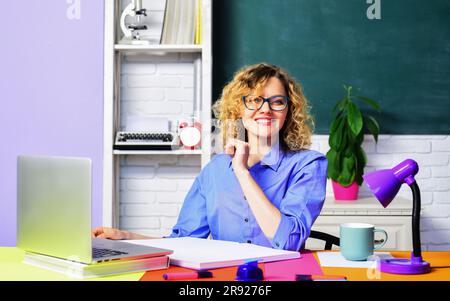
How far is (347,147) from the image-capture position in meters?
3.44

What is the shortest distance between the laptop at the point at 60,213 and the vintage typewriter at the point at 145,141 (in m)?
1.74

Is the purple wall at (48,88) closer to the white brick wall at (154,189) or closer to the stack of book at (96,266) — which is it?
the white brick wall at (154,189)

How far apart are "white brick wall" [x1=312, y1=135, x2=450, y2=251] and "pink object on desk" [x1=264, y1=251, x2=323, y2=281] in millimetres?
2000

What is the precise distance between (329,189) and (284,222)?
1.79 meters

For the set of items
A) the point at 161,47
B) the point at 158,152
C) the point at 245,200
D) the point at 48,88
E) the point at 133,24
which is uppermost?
the point at 133,24

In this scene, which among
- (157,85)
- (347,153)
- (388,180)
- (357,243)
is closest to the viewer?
(388,180)

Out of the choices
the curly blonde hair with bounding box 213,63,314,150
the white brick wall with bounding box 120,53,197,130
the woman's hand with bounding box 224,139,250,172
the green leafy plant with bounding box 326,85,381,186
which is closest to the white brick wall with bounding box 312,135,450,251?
the green leafy plant with bounding box 326,85,381,186

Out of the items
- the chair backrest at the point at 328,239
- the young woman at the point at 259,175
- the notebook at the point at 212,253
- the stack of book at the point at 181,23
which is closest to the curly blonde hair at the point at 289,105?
the young woman at the point at 259,175

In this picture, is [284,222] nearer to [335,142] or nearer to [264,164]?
[264,164]

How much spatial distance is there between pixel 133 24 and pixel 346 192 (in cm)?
142

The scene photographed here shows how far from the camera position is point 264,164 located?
89.1 inches

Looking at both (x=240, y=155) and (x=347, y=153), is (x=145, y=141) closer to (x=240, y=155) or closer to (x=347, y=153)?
(x=347, y=153)

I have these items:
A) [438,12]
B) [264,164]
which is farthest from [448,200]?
[264,164]

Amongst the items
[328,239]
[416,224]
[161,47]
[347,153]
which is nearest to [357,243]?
[416,224]
